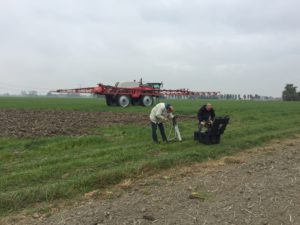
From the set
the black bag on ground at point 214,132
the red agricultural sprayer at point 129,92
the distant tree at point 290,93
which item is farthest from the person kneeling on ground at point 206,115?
the distant tree at point 290,93

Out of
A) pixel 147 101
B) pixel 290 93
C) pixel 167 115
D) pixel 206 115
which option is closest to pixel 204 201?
pixel 167 115

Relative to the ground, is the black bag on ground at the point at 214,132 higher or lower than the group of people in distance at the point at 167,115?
lower

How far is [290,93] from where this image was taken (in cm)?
10988

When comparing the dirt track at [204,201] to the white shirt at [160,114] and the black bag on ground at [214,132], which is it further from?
the white shirt at [160,114]

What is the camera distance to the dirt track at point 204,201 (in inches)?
252

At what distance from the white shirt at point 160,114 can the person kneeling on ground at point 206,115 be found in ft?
3.19

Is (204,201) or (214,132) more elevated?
(214,132)

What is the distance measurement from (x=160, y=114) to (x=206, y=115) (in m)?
1.56

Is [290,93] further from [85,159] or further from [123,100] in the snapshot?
[85,159]

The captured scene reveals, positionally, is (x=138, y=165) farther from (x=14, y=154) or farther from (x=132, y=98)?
(x=132, y=98)

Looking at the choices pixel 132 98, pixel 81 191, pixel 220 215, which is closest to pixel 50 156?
pixel 81 191

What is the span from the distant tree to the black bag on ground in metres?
100

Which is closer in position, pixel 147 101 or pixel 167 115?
pixel 167 115

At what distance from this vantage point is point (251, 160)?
38.0 ft
